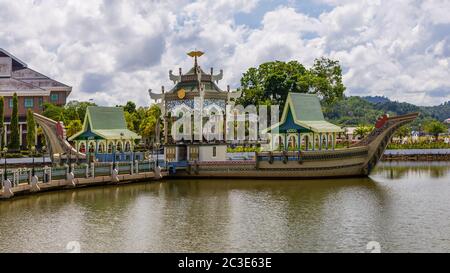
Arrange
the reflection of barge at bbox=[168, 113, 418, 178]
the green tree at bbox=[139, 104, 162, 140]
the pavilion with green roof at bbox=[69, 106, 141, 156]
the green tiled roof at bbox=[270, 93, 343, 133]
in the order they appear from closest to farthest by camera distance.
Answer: the reflection of barge at bbox=[168, 113, 418, 178] → the green tiled roof at bbox=[270, 93, 343, 133] → the pavilion with green roof at bbox=[69, 106, 141, 156] → the green tree at bbox=[139, 104, 162, 140]

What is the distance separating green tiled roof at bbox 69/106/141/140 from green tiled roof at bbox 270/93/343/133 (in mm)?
15565

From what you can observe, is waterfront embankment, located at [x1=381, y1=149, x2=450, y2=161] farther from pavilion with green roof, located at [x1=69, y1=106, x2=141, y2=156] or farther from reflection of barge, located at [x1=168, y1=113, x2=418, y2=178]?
pavilion with green roof, located at [x1=69, y1=106, x2=141, y2=156]

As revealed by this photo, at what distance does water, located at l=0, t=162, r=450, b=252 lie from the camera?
22.8 metres

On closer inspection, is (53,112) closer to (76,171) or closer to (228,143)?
(228,143)

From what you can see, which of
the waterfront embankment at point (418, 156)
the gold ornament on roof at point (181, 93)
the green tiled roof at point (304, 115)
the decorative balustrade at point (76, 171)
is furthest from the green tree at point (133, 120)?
the green tiled roof at point (304, 115)

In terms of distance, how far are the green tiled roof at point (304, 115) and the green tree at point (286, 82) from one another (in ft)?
79.4

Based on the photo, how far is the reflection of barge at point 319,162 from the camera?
4919 centimetres

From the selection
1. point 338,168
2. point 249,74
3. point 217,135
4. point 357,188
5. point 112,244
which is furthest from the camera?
point 249,74

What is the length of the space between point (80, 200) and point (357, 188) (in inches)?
773

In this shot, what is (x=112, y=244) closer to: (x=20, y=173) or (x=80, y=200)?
(x=80, y=200)

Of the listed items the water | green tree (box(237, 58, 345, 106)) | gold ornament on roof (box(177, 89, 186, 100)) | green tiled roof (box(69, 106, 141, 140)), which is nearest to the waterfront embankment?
green tree (box(237, 58, 345, 106))

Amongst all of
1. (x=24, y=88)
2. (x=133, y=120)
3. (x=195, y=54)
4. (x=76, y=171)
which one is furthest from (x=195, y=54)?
(x=24, y=88)

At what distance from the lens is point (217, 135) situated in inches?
2159
